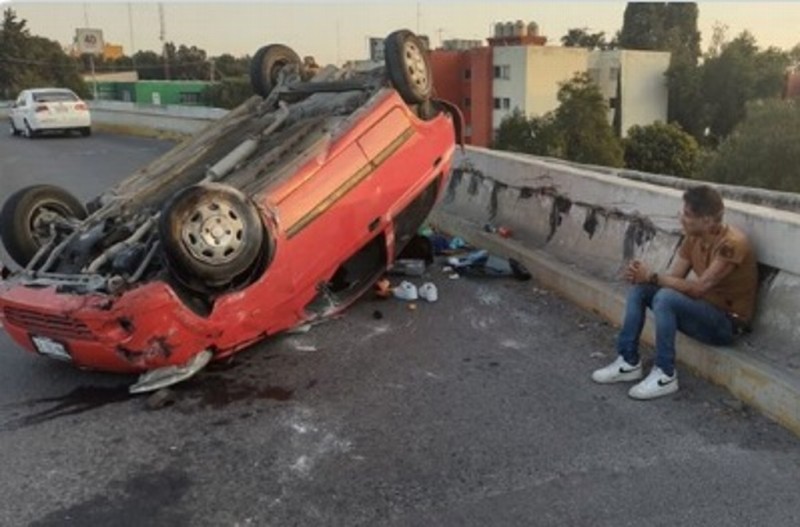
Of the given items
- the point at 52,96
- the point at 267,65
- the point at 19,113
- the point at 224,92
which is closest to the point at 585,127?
the point at 224,92

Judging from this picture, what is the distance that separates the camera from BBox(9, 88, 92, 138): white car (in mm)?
20734

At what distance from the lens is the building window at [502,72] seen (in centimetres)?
5869

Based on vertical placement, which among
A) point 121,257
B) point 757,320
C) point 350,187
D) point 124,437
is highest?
point 350,187

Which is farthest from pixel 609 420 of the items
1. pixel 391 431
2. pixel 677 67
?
pixel 677 67

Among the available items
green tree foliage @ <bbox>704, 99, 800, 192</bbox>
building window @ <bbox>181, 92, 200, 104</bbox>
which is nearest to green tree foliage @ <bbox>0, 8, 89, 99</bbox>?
building window @ <bbox>181, 92, 200, 104</bbox>

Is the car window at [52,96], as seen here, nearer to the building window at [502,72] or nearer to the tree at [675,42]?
the building window at [502,72]

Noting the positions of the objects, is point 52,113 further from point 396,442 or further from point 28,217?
point 396,442

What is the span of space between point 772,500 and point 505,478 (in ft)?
3.29

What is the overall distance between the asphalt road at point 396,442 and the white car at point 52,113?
17.7 meters

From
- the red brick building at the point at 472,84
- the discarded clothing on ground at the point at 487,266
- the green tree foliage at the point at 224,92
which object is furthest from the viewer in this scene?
the red brick building at the point at 472,84

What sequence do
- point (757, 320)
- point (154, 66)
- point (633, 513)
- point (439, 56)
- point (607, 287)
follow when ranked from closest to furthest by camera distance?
point (633, 513), point (757, 320), point (607, 287), point (439, 56), point (154, 66)

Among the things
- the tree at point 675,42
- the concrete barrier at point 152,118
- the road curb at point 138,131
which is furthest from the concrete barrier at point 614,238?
the tree at point 675,42

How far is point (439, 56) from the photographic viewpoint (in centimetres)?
5959

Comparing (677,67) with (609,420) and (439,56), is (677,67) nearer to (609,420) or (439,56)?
(439,56)
